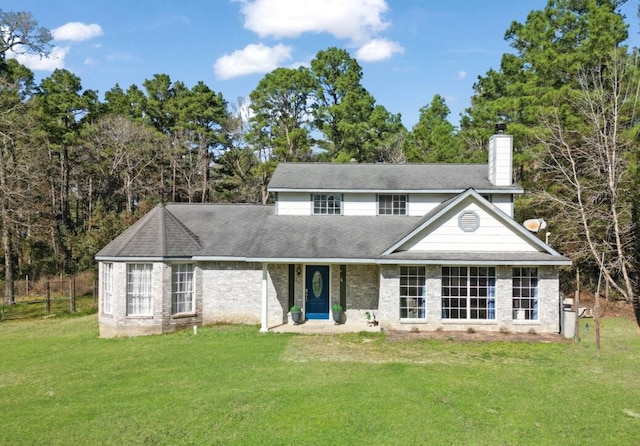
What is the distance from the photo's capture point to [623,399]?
9602 mm

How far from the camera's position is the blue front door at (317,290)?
1753cm

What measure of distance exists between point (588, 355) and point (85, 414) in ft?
43.4

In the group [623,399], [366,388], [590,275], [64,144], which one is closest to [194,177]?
[64,144]

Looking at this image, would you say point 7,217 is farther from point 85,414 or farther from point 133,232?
point 85,414

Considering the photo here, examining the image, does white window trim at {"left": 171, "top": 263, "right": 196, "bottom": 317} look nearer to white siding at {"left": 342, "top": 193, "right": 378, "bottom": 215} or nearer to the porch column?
the porch column

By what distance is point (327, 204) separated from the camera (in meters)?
19.9

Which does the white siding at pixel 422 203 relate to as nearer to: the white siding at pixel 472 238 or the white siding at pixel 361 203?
the white siding at pixel 361 203

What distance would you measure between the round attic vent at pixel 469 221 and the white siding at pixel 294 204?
6917mm

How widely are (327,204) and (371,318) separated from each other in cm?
560

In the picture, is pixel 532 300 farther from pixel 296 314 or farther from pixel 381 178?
pixel 296 314

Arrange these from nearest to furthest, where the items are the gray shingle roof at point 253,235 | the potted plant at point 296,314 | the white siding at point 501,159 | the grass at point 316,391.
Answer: the grass at point 316,391 → the gray shingle roof at point 253,235 → the potted plant at point 296,314 → the white siding at point 501,159

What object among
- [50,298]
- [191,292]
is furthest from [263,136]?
[191,292]

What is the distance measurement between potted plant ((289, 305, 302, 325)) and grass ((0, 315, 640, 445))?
1.56 meters

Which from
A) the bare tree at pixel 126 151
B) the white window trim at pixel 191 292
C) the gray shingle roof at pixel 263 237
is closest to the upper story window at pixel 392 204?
the gray shingle roof at pixel 263 237
